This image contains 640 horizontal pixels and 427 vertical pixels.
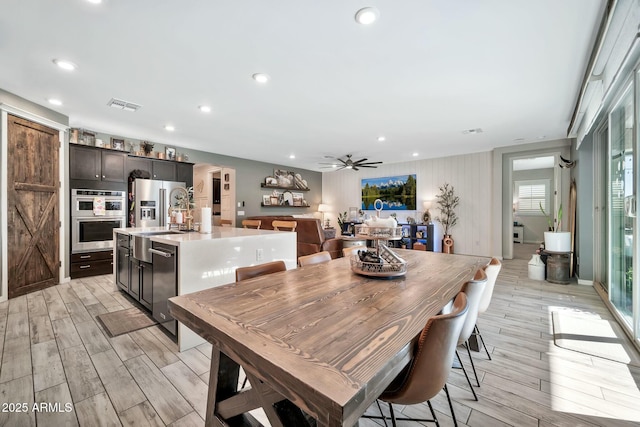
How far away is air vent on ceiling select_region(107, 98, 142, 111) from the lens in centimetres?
339

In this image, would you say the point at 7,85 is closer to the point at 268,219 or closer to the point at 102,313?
the point at 102,313

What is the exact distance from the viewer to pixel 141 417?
1.48 m

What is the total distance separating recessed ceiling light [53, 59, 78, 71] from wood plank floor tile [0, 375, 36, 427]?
2.70m

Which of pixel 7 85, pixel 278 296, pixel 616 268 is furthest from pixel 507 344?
pixel 7 85

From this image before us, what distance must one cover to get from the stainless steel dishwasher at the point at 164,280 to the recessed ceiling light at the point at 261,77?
191cm

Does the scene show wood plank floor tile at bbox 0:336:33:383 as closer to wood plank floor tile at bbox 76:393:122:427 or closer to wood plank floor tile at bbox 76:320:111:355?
wood plank floor tile at bbox 76:320:111:355

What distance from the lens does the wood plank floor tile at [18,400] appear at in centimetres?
145

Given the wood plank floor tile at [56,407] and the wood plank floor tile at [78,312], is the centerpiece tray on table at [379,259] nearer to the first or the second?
the wood plank floor tile at [56,407]

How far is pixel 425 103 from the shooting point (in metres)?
3.46

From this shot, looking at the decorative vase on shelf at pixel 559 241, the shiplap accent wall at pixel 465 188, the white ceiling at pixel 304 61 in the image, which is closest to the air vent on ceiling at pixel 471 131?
the white ceiling at pixel 304 61

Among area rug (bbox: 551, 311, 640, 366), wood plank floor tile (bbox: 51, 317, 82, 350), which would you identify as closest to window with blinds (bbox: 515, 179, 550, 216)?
area rug (bbox: 551, 311, 640, 366)

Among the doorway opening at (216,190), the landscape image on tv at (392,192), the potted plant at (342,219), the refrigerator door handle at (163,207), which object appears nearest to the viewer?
the refrigerator door handle at (163,207)

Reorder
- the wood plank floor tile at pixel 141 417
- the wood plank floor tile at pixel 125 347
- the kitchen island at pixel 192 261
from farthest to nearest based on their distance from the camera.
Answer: the kitchen island at pixel 192 261 → the wood plank floor tile at pixel 125 347 → the wood plank floor tile at pixel 141 417

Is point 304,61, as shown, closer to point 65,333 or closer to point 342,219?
point 65,333
